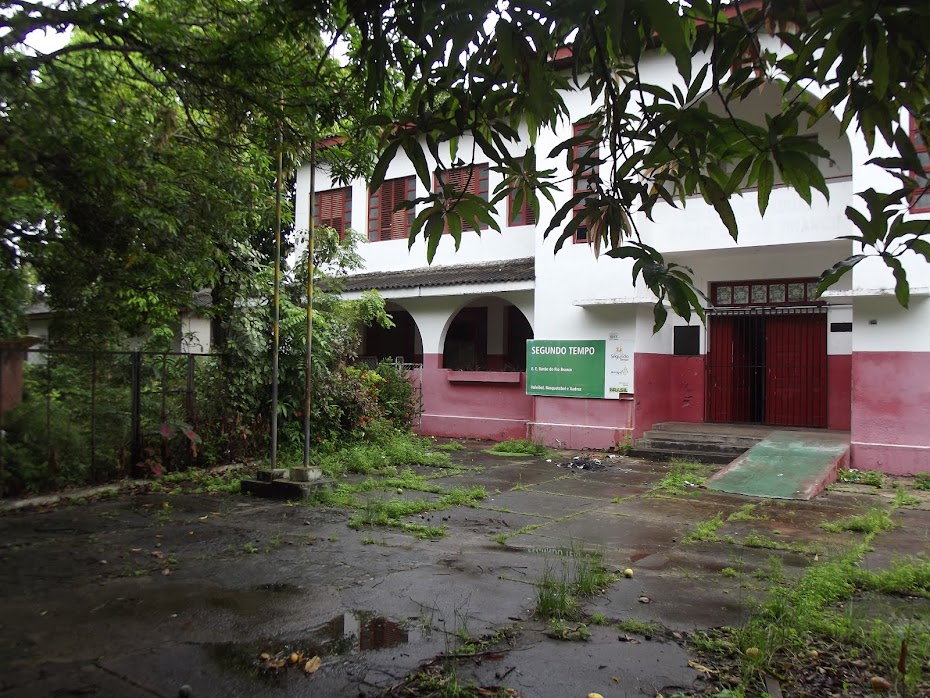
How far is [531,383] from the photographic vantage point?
43.3 ft

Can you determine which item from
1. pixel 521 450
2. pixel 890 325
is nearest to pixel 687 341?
pixel 890 325

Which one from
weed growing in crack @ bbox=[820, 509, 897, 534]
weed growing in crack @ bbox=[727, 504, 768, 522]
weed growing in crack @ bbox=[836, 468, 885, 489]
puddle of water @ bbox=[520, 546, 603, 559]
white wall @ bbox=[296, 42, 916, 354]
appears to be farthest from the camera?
white wall @ bbox=[296, 42, 916, 354]

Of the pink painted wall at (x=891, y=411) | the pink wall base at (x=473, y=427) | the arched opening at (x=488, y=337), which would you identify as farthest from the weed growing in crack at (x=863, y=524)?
the arched opening at (x=488, y=337)

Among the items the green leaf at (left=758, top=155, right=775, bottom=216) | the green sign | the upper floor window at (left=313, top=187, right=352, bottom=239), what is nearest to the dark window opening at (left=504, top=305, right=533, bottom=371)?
the green sign

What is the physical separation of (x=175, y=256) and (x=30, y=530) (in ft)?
9.07

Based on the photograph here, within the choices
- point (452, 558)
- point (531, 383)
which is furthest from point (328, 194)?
point (452, 558)

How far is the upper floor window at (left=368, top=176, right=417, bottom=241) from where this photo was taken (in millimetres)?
15781

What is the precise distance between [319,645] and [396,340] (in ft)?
48.1

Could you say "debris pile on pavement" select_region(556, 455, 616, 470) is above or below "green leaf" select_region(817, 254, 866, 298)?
below

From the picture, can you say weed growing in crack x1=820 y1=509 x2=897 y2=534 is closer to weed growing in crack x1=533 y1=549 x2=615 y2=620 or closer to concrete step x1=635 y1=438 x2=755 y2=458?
weed growing in crack x1=533 y1=549 x2=615 y2=620

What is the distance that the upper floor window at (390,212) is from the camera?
15.8m

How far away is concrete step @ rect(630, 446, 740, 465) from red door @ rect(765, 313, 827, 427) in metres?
2.05

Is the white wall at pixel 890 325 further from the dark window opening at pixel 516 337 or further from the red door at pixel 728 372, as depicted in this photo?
the dark window opening at pixel 516 337

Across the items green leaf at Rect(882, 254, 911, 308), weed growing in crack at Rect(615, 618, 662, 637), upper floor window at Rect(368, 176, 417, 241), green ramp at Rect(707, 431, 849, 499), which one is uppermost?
upper floor window at Rect(368, 176, 417, 241)
